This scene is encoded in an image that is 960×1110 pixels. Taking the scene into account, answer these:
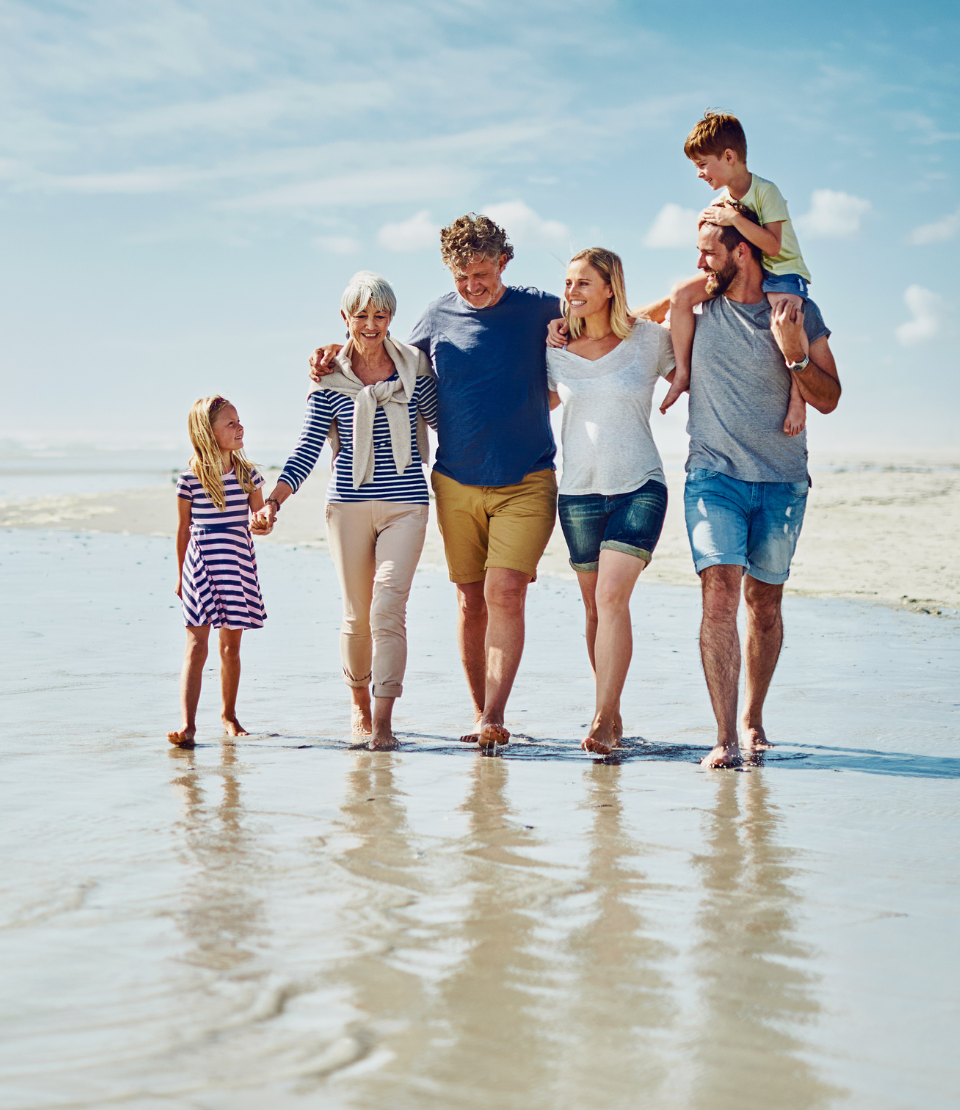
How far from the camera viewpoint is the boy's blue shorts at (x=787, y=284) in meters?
4.93

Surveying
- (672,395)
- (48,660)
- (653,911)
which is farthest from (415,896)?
(48,660)

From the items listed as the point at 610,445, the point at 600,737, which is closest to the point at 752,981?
the point at 600,737

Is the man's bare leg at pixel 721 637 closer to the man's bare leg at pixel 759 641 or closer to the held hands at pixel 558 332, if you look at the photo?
the man's bare leg at pixel 759 641

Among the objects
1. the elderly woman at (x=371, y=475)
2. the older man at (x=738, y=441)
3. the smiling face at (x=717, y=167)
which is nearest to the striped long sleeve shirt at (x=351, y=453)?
the elderly woman at (x=371, y=475)

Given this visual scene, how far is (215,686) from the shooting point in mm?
6453

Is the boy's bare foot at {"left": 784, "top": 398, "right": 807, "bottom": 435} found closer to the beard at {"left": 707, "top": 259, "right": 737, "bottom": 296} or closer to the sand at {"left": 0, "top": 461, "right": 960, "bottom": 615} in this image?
the beard at {"left": 707, "top": 259, "right": 737, "bottom": 296}

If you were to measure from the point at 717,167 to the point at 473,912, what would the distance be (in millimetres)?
3297

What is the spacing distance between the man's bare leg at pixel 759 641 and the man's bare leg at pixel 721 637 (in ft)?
0.80

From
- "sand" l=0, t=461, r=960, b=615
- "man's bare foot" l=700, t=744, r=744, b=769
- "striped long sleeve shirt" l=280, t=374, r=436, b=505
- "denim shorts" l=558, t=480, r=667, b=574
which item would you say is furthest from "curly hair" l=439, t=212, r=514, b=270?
"sand" l=0, t=461, r=960, b=615

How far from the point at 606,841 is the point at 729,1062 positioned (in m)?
1.40

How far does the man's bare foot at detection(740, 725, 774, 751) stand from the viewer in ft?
16.5

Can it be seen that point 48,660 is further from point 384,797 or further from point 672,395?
point 672,395

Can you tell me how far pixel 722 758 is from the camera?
4.68 meters

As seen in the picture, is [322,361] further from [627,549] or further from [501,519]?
[627,549]
